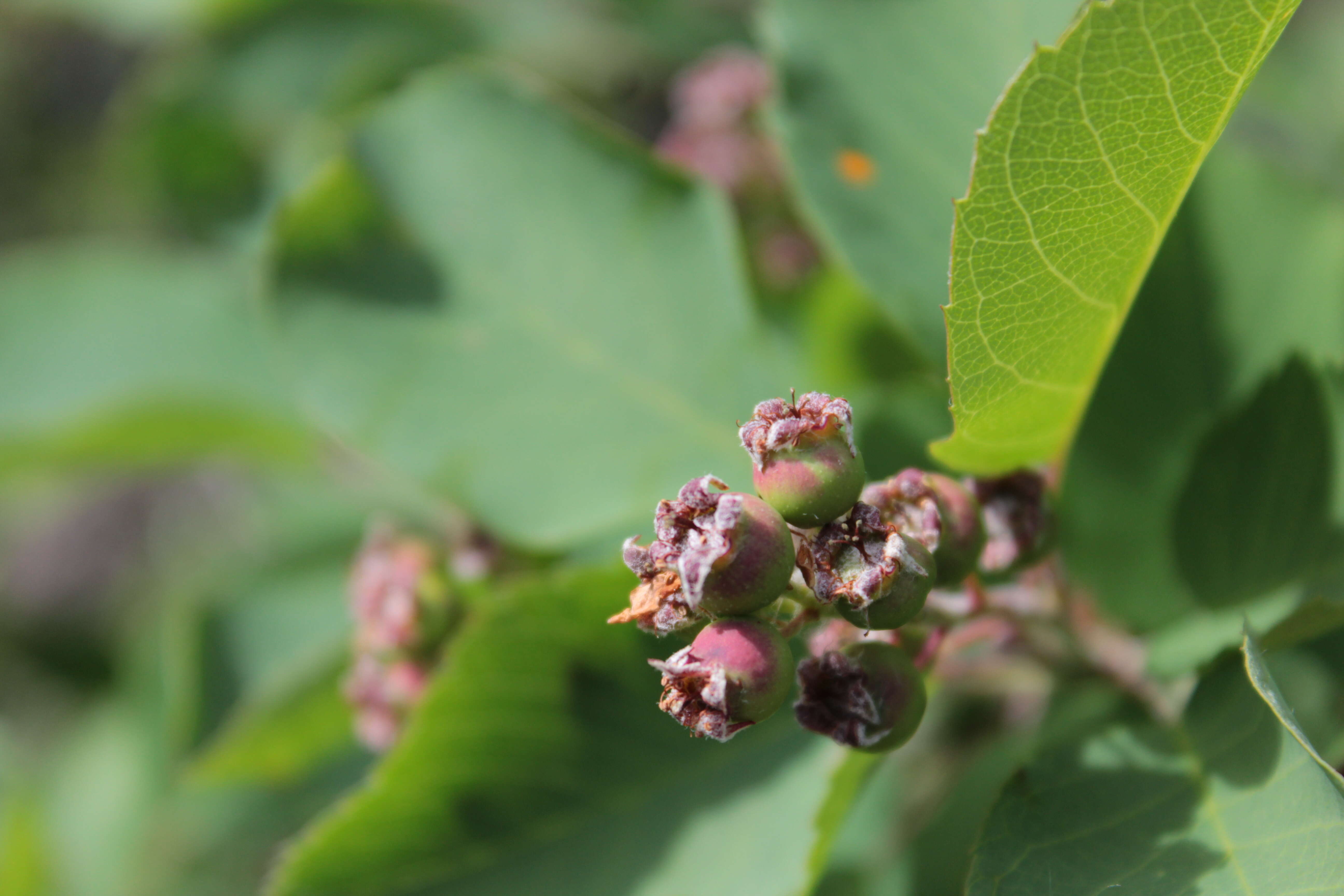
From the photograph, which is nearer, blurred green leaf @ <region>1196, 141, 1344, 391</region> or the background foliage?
the background foliage

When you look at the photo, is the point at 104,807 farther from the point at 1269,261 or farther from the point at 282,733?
the point at 1269,261

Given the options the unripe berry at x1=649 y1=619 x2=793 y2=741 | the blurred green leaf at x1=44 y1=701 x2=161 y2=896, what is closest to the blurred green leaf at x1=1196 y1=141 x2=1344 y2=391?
the unripe berry at x1=649 y1=619 x2=793 y2=741

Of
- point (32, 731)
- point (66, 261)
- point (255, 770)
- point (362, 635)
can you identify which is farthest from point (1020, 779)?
point (32, 731)

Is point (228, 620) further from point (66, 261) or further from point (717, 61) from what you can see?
point (717, 61)

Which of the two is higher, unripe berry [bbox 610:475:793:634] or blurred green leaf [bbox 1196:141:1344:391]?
blurred green leaf [bbox 1196:141:1344:391]

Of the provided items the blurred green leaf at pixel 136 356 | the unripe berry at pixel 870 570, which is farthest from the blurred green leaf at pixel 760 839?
the blurred green leaf at pixel 136 356

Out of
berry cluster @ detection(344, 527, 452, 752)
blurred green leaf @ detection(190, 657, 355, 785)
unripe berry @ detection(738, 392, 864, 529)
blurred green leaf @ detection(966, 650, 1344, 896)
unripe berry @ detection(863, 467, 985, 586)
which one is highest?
unripe berry @ detection(738, 392, 864, 529)

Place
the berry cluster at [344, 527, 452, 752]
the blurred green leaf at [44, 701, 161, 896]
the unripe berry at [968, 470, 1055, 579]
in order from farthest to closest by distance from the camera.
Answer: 1. the blurred green leaf at [44, 701, 161, 896]
2. the berry cluster at [344, 527, 452, 752]
3. the unripe berry at [968, 470, 1055, 579]

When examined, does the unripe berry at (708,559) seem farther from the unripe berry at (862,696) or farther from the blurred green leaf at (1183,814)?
the blurred green leaf at (1183,814)

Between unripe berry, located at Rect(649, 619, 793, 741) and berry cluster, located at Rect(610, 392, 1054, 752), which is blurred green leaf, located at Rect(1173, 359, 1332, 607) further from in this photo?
unripe berry, located at Rect(649, 619, 793, 741)
